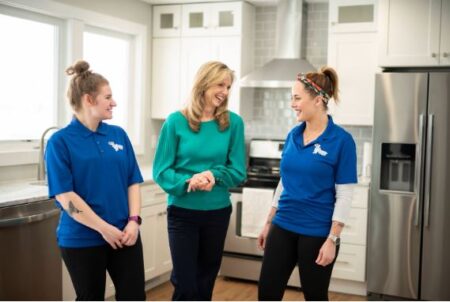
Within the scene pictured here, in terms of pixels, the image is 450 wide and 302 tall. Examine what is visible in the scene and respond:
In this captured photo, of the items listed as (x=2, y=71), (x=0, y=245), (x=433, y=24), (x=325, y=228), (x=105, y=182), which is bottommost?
(x=0, y=245)

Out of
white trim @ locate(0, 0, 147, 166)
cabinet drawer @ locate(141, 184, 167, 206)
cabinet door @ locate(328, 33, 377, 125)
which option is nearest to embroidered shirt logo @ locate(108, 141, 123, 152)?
white trim @ locate(0, 0, 147, 166)

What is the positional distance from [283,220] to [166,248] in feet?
7.43

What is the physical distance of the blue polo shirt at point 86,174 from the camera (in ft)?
7.34

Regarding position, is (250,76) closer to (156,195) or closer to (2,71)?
(156,195)

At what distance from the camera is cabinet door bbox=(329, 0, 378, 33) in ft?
14.9

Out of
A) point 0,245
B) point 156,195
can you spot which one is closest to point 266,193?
point 156,195

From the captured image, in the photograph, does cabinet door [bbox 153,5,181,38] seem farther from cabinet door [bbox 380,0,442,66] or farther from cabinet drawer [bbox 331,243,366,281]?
cabinet drawer [bbox 331,243,366,281]

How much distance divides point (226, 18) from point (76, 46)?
52.5 inches

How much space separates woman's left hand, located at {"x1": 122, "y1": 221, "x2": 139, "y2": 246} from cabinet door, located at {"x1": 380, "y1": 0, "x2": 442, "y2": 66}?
8.67 feet

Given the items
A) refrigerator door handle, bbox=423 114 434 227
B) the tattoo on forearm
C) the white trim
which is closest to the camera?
the tattoo on forearm

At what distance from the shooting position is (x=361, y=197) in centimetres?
441

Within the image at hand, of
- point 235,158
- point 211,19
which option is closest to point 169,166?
point 235,158

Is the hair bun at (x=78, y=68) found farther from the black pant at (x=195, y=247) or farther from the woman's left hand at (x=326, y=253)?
the woman's left hand at (x=326, y=253)

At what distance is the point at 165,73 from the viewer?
17.2 feet
